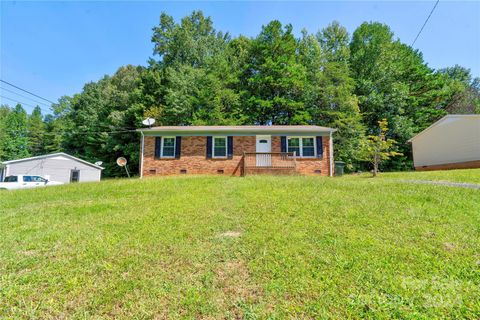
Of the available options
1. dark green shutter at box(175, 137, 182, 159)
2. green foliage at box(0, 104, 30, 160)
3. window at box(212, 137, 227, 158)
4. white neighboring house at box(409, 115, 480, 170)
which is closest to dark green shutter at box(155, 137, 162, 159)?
dark green shutter at box(175, 137, 182, 159)

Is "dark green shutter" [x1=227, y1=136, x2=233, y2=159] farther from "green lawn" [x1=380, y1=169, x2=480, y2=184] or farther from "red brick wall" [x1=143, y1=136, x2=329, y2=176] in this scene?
"green lawn" [x1=380, y1=169, x2=480, y2=184]

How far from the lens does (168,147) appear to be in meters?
12.5

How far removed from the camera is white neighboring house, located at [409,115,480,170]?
559 inches

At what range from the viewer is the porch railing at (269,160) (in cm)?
1153

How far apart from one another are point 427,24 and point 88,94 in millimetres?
33090

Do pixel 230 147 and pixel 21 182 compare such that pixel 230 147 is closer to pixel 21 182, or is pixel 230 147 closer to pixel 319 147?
pixel 319 147

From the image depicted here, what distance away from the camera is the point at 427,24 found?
758 centimetres

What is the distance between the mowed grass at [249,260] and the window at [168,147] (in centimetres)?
699

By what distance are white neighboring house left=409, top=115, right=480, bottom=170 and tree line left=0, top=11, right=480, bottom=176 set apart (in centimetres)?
278

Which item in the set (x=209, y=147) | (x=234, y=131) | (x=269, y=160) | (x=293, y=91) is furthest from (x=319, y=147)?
(x=293, y=91)

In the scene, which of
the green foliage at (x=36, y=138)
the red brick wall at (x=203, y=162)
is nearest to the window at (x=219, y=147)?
the red brick wall at (x=203, y=162)

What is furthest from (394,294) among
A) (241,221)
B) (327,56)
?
(327,56)

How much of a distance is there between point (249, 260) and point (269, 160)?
8.88 metres

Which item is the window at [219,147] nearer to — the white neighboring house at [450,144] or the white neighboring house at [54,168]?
the white neighboring house at [450,144]
